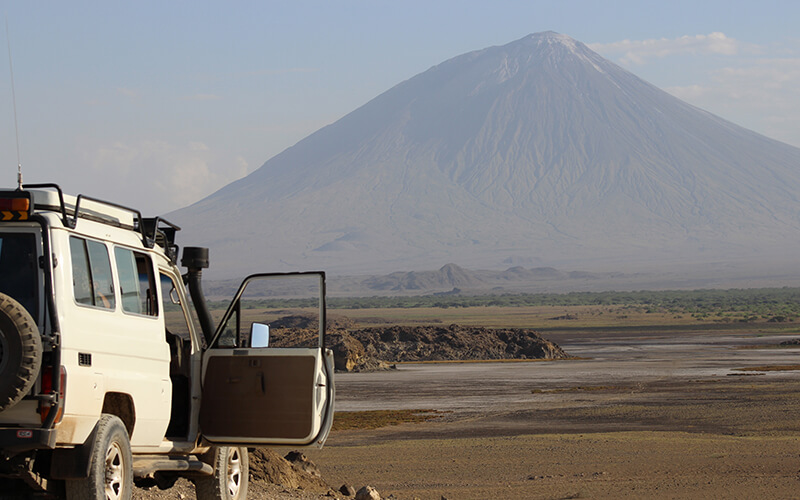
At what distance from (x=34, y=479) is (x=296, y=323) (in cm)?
7246

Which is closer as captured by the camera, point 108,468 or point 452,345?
point 108,468

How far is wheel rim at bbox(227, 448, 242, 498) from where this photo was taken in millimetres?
10844

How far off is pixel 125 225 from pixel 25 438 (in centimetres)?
208

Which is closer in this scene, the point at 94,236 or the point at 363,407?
the point at 94,236

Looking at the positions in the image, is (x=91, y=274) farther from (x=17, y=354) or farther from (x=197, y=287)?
(x=197, y=287)

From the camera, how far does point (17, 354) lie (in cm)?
742

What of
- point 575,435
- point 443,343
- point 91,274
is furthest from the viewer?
point 443,343

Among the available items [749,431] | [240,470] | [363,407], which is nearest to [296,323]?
[363,407]

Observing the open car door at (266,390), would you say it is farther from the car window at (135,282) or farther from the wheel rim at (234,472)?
the wheel rim at (234,472)

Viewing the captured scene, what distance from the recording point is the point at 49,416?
756 centimetres

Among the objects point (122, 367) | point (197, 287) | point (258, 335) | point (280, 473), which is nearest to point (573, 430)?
point (280, 473)

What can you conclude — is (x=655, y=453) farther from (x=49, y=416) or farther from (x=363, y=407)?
(x=49, y=416)

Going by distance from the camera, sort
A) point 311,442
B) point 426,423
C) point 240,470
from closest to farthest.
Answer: point 311,442 → point 240,470 → point 426,423

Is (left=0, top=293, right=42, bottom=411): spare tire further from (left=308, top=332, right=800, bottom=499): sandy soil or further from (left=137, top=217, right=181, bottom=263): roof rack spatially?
(left=308, top=332, right=800, bottom=499): sandy soil
